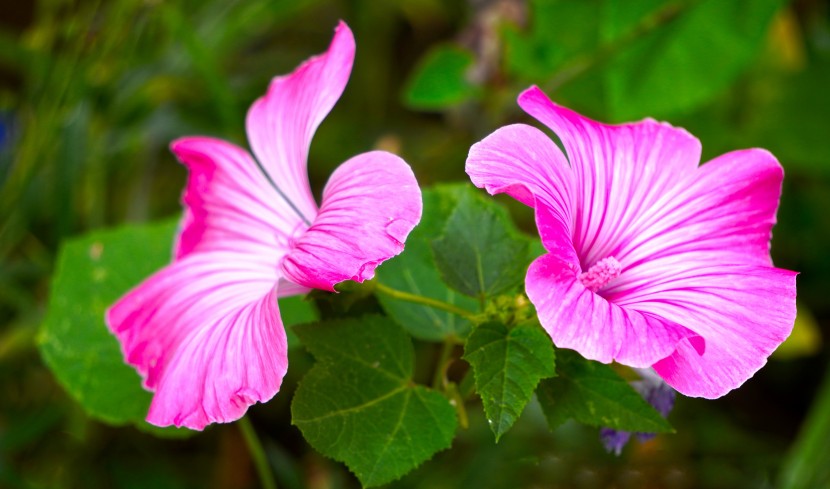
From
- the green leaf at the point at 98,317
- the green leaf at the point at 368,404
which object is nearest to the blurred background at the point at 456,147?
the green leaf at the point at 98,317

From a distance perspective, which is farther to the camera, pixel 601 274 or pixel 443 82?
pixel 443 82

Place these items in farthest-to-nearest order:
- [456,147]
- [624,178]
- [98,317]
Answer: [456,147]
[98,317]
[624,178]

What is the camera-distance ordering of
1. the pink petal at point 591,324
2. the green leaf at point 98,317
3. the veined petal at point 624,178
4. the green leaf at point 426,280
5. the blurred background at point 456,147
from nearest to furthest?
1. the pink petal at point 591,324
2. the veined petal at point 624,178
3. the green leaf at point 426,280
4. the green leaf at point 98,317
5. the blurred background at point 456,147

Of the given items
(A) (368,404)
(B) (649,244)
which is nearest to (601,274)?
(B) (649,244)

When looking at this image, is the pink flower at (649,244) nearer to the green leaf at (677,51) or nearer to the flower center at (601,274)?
the flower center at (601,274)

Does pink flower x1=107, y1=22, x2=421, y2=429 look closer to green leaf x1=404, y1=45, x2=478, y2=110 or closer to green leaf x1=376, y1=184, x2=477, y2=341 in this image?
green leaf x1=376, y1=184, x2=477, y2=341

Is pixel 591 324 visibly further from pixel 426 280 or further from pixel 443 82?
pixel 443 82

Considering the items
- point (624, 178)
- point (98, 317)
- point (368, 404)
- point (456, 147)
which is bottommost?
point (456, 147)
